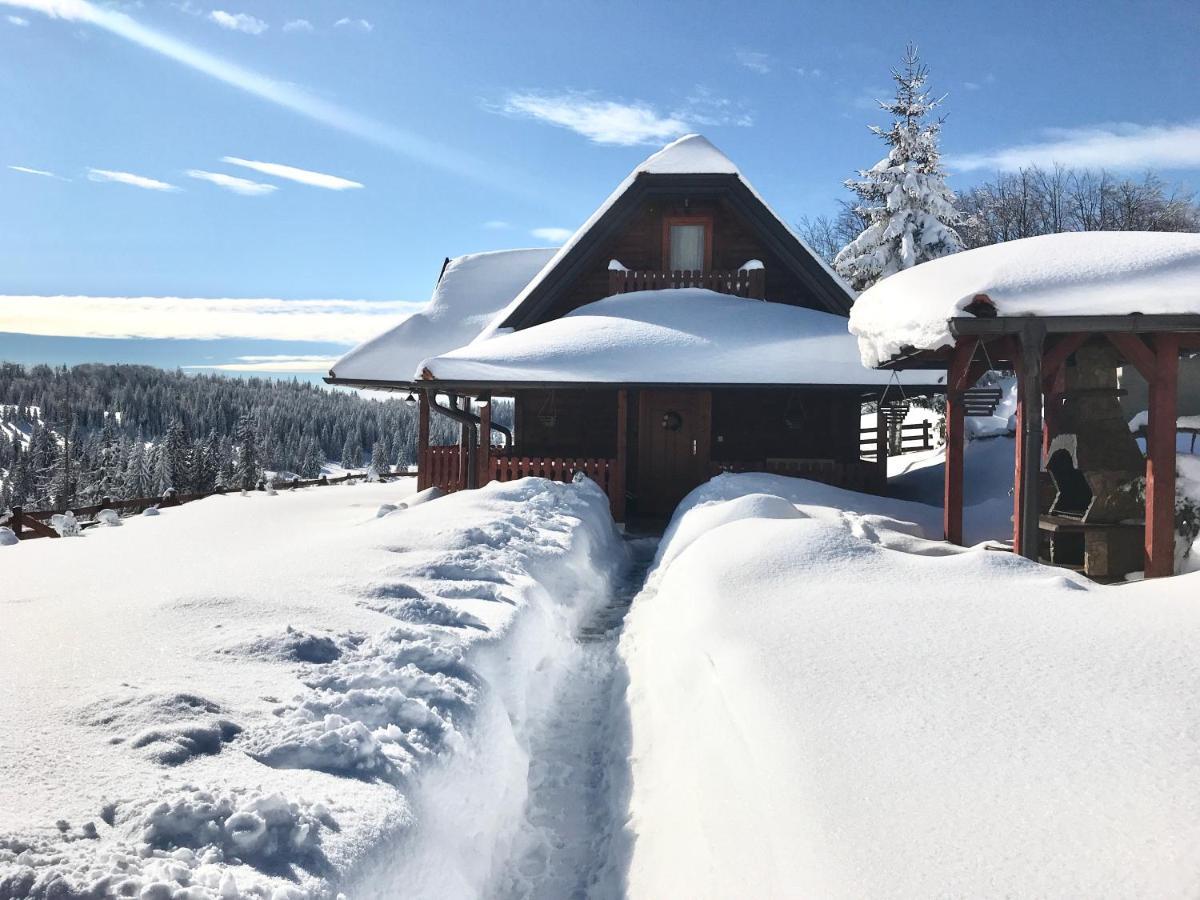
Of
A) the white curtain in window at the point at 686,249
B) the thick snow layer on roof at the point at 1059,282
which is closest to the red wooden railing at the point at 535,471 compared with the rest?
the white curtain in window at the point at 686,249

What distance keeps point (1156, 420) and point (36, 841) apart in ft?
26.7

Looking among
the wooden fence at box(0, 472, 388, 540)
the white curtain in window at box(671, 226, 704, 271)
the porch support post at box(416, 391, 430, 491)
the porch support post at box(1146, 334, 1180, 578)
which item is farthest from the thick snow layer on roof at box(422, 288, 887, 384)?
the wooden fence at box(0, 472, 388, 540)

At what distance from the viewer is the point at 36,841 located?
6.96ft

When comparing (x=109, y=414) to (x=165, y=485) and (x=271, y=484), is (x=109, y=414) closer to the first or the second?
(x=165, y=485)

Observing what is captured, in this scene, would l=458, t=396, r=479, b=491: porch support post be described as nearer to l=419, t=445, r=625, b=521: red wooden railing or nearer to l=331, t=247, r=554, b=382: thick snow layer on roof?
l=419, t=445, r=625, b=521: red wooden railing

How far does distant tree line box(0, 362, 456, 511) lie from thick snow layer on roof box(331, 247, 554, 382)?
27.3 metres

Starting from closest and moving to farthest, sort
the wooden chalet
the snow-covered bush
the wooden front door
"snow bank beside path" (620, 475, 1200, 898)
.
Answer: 1. "snow bank beside path" (620, 475, 1200, 898)
2. the wooden chalet
3. the snow-covered bush
4. the wooden front door

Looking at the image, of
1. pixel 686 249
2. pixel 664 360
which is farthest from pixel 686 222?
pixel 664 360

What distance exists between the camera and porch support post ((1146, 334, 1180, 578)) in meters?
6.75

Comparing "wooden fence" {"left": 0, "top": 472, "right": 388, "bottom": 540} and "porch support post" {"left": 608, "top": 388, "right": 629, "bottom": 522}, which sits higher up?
"porch support post" {"left": 608, "top": 388, "right": 629, "bottom": 522}

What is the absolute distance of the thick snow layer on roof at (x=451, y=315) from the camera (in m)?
16.9

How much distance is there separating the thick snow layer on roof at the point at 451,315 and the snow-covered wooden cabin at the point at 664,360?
0.12 m

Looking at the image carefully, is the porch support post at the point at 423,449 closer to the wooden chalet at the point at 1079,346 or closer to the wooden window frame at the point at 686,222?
the wooden window frame at the point at 686,222

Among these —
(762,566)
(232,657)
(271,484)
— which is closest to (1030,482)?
(762,566)
